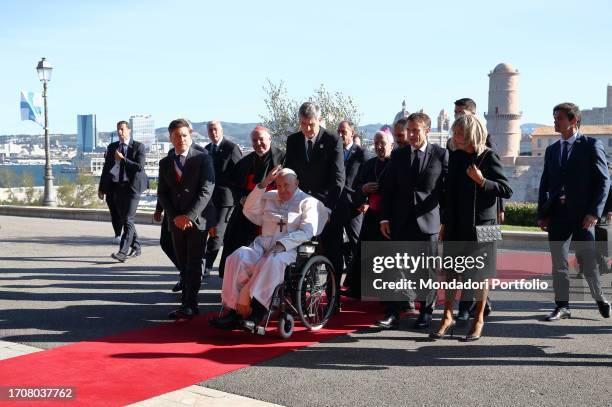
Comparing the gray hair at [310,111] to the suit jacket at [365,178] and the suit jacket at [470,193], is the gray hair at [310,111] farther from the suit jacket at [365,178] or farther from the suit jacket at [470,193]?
the suit jacket at [470,193]

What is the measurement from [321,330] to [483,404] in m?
2.22

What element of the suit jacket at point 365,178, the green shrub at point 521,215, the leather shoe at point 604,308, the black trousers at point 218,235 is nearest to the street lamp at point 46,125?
the green shrub at point 521,215

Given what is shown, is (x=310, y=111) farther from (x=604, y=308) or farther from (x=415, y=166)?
(x=604, y=308)

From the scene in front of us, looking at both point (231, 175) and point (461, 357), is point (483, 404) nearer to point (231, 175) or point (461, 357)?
point (461, 357)

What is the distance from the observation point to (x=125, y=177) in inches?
421

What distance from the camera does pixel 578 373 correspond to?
501cm

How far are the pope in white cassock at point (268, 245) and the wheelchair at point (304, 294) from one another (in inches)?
2.9

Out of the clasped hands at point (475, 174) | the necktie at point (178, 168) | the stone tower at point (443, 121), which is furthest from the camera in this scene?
the stone tower at point (443, 121)

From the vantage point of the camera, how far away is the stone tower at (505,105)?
348ft

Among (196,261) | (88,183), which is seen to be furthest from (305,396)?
(88,183)

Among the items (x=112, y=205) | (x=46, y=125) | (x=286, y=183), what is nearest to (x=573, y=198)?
(x=286, y=183)

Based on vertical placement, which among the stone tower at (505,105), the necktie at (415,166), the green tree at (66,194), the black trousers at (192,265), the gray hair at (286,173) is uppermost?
the stone tower at (505,105)

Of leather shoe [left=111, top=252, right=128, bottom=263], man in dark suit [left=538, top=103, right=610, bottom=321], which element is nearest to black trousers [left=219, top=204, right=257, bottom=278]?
man in dark suit [left=538, top=103, right=610, bottom=321]

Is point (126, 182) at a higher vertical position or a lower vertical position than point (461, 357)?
higher
